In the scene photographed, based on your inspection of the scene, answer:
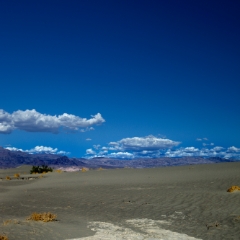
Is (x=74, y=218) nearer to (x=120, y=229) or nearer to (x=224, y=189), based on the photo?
(x=120, y=229)

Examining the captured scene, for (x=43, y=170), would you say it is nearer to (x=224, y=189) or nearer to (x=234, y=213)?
(x=224, y=189)

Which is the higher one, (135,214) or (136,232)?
(135,214)

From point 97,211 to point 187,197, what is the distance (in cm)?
539

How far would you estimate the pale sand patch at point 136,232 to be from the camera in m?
10.7

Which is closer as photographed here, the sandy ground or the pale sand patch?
the pale sand patch

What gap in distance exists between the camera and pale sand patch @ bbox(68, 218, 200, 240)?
10703 millimetres

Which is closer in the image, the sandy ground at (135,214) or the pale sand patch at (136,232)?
the pale sand patch at (136,232)

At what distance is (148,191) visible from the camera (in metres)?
22.3

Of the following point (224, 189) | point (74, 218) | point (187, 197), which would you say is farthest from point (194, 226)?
point (224, 189)

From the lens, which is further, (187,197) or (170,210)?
(187,197)

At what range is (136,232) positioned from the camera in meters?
11.6

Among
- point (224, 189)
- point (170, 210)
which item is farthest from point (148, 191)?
point (170, 210)

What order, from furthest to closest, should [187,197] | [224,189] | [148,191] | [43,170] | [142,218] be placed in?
1. [43,170]
2. [148,191]
3. [224,189]
4. [187,197]
5. [142,218]

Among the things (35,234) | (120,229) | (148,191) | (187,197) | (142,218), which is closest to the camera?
(35,234)
